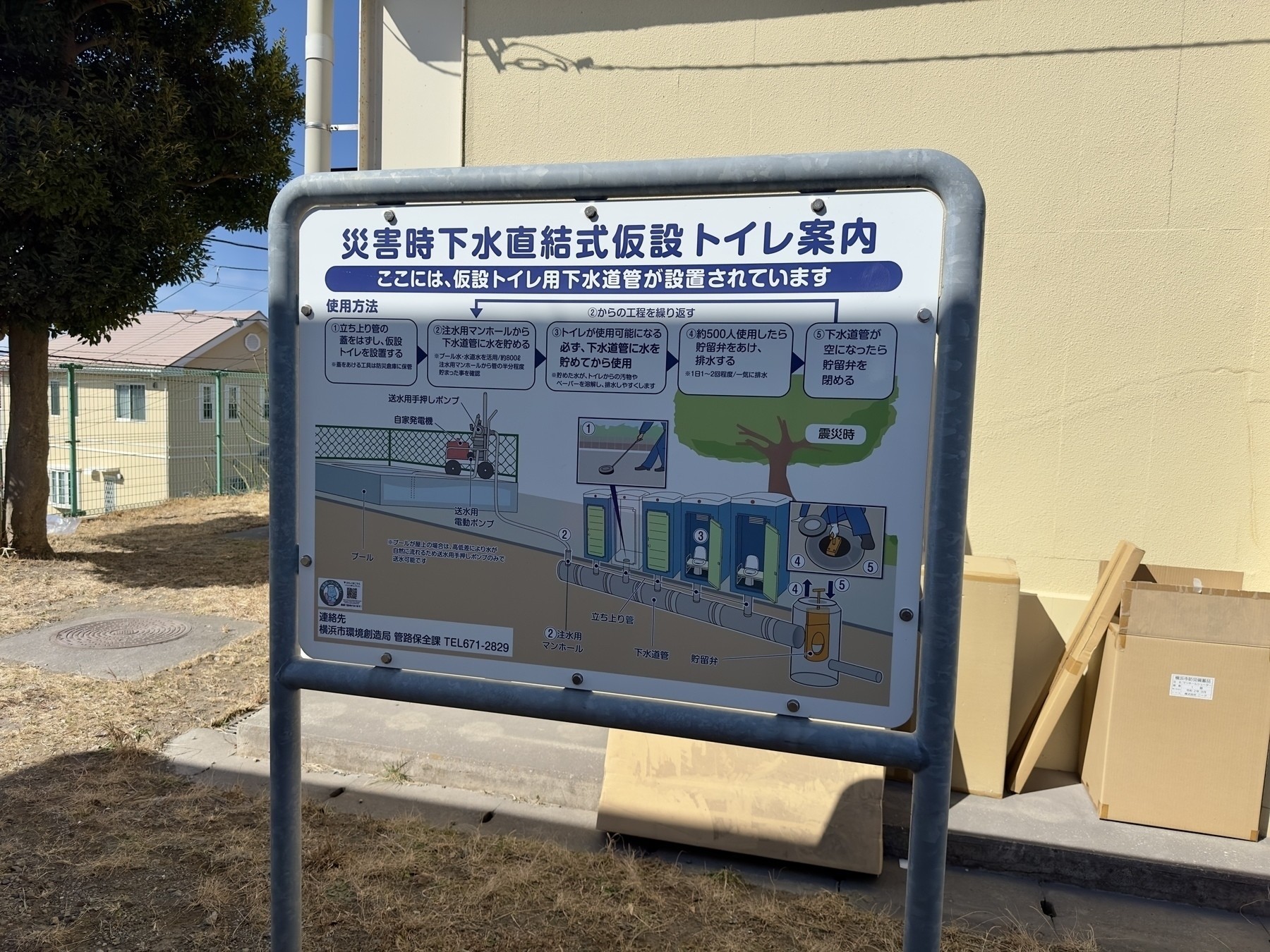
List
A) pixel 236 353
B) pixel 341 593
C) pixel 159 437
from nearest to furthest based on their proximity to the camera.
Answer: pixel 341 593
pixel 159 437
pixel 236 353

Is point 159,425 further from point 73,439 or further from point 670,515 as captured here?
point 670,515

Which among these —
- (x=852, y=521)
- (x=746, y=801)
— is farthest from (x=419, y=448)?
(x=746, y=801)

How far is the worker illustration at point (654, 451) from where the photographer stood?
176 centimetres

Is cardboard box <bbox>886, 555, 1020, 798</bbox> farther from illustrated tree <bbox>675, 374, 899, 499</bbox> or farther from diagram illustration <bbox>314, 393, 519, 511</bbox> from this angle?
diagram illustration <bbox>314, 393, 519, 511</bbox>

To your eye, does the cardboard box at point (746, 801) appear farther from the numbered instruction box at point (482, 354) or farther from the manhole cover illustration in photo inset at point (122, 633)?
the manhole cover illustration in photo inset at point (122, 633)

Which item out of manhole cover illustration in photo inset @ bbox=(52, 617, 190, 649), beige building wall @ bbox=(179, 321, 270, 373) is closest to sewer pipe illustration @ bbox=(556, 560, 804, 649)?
manhole cover illustration in photo inset @ bbox=(52, 617, 190, 649)

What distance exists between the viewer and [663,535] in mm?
1773

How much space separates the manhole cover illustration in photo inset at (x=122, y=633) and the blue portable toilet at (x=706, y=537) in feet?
16.0

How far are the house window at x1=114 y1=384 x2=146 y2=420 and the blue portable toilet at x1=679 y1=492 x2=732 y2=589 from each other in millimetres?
18742

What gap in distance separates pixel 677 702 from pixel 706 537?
350 mm

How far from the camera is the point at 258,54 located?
830 cm

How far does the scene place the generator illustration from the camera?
187cm

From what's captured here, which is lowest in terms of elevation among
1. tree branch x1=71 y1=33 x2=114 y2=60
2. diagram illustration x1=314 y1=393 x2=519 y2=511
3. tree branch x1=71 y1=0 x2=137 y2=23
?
diagram illustration x1=314 y1=393 x2=519 y2=511

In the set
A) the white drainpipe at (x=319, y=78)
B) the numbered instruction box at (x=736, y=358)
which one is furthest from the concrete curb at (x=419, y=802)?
the white drainpipe at (x=319, y=78)
